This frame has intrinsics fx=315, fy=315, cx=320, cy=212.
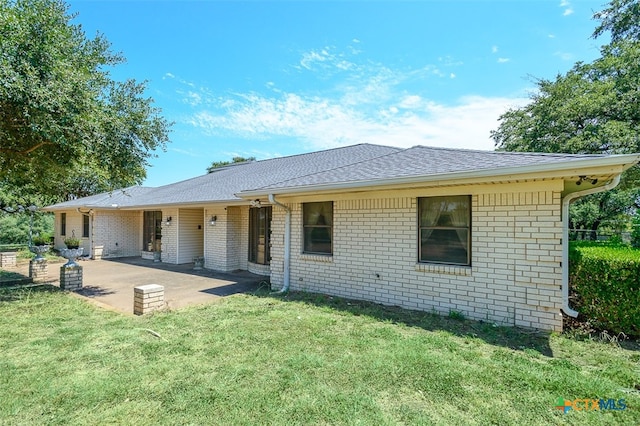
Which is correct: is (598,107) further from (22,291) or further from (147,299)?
(22,291)

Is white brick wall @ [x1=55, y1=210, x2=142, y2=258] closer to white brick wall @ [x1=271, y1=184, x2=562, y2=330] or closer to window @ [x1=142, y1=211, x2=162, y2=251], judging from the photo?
window @ [x1=142, y1=211, x2=162, y2=251]

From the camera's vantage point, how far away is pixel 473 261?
5590 mm

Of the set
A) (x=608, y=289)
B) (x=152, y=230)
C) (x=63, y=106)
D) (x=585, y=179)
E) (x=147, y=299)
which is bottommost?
(x=147, y=299)

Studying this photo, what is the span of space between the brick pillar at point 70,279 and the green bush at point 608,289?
11.5 m

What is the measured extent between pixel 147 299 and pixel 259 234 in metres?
5.37

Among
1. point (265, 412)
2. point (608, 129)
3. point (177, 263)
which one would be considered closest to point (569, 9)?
point (608, 129)

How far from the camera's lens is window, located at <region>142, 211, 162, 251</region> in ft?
50.9

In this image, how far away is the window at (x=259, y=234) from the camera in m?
11.0

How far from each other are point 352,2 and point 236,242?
869 centimetres

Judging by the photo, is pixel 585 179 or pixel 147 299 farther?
pixel 147 299

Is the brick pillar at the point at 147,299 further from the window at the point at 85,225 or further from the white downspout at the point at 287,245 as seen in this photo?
the window at the point at 85,225

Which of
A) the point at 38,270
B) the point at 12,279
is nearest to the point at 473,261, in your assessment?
the point at 38,270

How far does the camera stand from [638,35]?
13.5 meters

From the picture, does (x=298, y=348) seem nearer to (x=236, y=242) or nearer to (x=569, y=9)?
(x=236, y=242)
